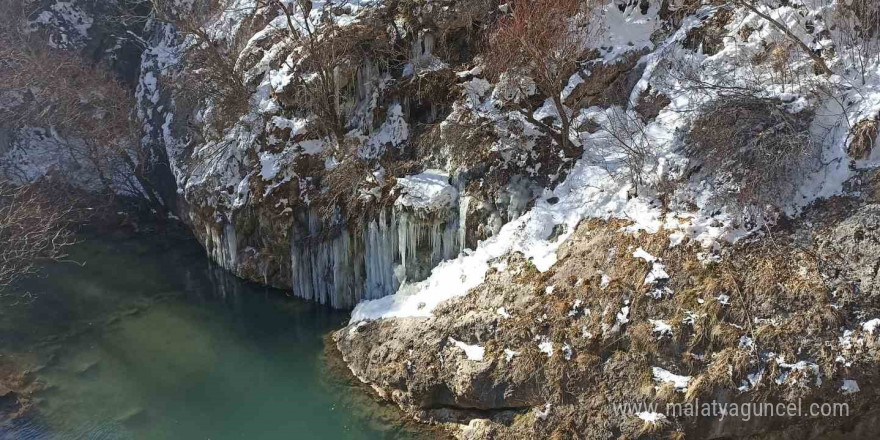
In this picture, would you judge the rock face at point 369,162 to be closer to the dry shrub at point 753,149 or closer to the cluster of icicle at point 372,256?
the cluster of icicle at point 372,256

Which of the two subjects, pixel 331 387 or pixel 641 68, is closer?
pixel 331 387

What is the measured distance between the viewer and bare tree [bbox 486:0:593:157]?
9266mm

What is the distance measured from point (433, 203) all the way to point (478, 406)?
3802 mm

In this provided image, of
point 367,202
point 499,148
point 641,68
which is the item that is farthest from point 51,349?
point 641,68

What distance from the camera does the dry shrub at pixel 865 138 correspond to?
736cm

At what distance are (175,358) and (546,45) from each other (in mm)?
8798

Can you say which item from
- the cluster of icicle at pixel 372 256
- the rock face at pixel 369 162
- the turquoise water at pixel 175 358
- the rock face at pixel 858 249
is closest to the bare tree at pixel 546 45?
the rock face at pixel 369 162

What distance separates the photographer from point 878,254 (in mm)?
6836

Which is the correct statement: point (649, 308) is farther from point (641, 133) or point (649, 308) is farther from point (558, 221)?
point (641, 133)

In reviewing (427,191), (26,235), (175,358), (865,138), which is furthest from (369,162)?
(865,138)

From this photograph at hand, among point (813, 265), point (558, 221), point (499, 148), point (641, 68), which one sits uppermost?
point (641, 68)

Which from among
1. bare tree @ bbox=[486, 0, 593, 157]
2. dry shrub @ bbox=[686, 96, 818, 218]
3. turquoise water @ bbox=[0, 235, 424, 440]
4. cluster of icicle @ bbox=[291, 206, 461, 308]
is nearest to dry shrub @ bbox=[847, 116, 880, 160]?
dry shrub @ bbox=[686, 96, 818, 218]

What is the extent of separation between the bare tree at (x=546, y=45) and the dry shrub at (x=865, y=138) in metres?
4.02

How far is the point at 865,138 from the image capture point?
7.39 meters
